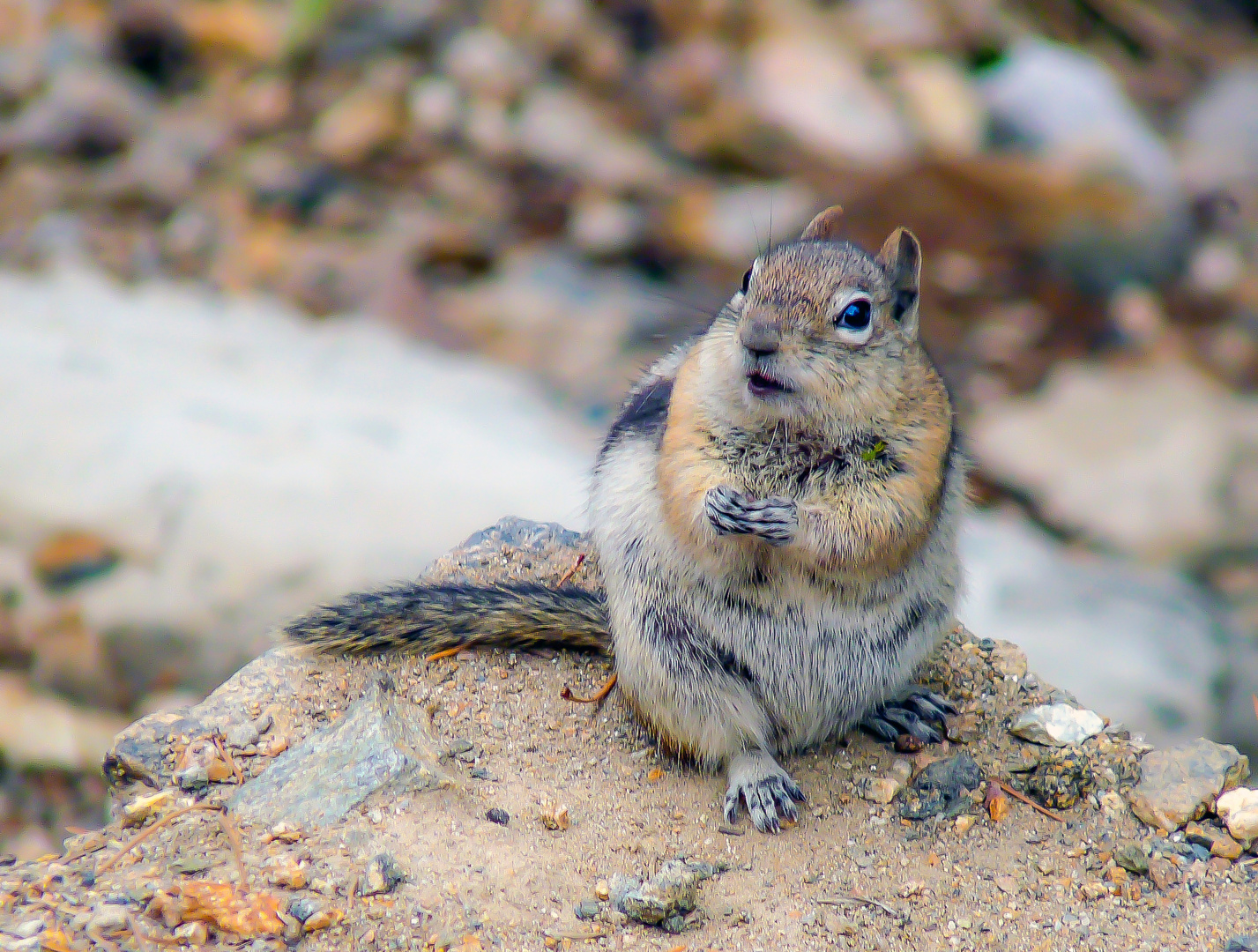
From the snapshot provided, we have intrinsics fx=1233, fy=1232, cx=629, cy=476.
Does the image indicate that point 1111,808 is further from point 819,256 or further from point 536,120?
point 536,120

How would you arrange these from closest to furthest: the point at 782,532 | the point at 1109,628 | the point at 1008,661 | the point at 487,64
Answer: the point at 782,532 → the point at 1008,661 → the point at 1109,628 → the point at 487,64

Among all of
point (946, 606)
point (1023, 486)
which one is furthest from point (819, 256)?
point (1023, 486)

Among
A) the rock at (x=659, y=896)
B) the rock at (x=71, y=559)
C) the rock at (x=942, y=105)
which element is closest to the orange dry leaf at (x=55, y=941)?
the rock at (x=659, y=896)

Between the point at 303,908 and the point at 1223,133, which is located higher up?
the point at 1223,133

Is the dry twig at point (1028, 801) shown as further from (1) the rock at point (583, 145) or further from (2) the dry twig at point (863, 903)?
(1) the rock at point (583, 145)

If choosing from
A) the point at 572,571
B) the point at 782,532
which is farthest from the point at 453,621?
the point at 782,532

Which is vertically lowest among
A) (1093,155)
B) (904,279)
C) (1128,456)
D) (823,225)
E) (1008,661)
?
(1008,661)

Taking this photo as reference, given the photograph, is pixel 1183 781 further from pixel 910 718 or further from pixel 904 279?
pixel 904 279
